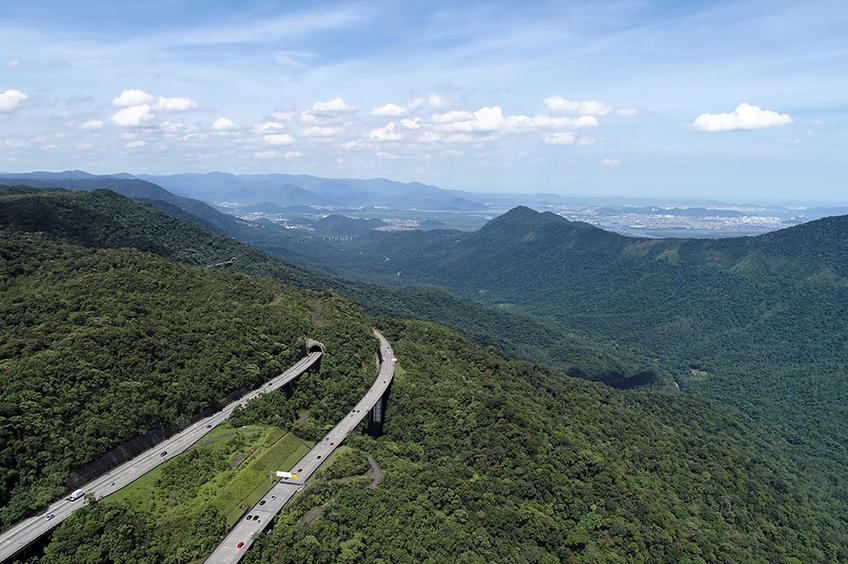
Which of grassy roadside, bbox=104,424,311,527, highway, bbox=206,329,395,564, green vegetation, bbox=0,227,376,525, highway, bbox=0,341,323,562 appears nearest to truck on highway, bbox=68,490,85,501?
highway, bbox=0,341,323,562

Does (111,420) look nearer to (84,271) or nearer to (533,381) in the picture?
(84,271)

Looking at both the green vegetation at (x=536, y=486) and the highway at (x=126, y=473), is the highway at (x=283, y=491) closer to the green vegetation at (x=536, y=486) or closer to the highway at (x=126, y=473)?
the green vegetation at (x=536, y=486)

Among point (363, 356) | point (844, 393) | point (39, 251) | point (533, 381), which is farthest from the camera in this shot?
point (844, 393)

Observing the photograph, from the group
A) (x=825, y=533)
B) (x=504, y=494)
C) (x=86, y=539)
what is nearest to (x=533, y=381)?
(x=504, y=494)

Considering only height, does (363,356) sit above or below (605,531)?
above

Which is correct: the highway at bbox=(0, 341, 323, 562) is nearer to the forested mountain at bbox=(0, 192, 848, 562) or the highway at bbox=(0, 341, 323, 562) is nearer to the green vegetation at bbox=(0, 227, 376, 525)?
the green vegetation at bbox=(0, 227, 376, 525)

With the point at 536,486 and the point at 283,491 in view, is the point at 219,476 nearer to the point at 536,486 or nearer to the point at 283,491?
the point at 283,491
